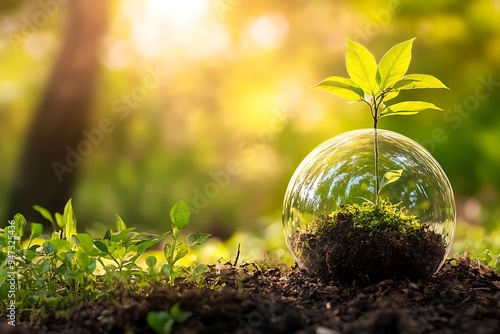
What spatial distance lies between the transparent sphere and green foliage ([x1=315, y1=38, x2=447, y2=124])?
226 millimetres

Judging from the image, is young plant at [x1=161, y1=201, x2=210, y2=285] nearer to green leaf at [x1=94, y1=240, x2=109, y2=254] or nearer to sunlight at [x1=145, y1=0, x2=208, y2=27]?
green leaf at [x1=94, y1=240, x2=109, y2=254]

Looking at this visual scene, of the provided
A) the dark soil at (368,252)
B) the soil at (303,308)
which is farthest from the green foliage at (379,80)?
the soil at (303,308)

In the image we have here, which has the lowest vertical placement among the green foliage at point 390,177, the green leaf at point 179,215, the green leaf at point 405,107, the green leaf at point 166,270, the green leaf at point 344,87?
the green leaf at point 166,270

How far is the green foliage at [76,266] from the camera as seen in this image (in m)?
2.73

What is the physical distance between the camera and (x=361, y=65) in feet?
9.55

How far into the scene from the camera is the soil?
213cm

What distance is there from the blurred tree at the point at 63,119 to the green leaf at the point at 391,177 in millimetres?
6718

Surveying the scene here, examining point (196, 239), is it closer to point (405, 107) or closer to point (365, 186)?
point (365, 186)

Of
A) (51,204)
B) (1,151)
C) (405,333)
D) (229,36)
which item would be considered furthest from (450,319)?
(1,151)

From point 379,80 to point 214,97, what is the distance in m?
8.37

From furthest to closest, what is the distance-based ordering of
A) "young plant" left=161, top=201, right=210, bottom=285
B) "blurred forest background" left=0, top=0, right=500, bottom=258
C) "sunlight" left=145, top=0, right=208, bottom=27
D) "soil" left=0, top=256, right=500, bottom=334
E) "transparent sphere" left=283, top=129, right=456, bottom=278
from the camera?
"sunlight" left=145, top=0, right=208, bottom=27 < "blurred forest background" left=0, top=0, right=500, bottom=258 < "transparent sphere" left=283, top=129, right=456, bottom=278 < "young plant" left=161, top=201, right=210, bottom=285 < "soil" left=0, top=256, right=500, bottom=334

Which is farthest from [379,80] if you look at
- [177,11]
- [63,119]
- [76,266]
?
[177,11]

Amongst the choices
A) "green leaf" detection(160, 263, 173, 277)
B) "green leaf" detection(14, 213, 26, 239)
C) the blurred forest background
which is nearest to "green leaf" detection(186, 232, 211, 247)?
"green leaf" detection(160, 263, 173, 277)

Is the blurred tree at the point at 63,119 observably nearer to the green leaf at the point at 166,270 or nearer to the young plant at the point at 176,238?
the young plant at the point at 176,238
